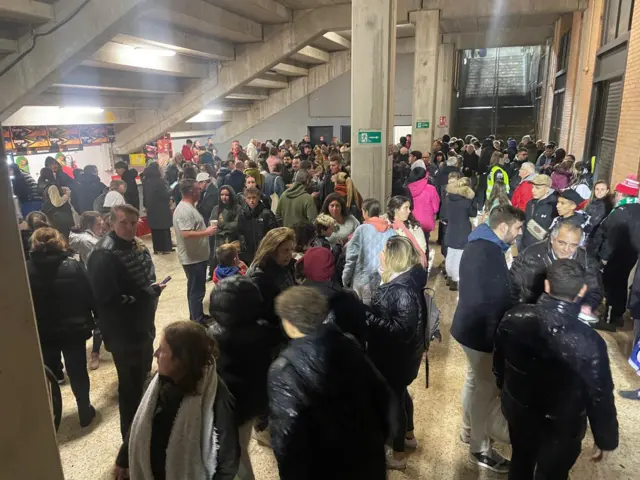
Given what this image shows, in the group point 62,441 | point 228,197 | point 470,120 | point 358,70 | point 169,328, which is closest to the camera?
point 169,328

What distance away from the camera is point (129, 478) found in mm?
2152

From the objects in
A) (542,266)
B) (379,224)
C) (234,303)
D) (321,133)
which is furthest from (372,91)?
(321,133)

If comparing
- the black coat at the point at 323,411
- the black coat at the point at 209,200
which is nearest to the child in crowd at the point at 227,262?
the black coat at the point at 323,411

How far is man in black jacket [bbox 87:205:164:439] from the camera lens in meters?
Result: 3.11

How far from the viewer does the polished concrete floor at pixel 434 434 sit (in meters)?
3.23

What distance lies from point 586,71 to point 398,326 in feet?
35.4

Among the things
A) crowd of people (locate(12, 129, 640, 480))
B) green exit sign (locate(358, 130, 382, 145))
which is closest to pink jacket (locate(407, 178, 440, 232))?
crowd of people (locate(12, 129, 640, 480))

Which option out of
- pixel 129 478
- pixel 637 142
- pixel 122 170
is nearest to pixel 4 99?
pixel 122 170

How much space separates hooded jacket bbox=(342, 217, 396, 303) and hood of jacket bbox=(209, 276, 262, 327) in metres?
1.88

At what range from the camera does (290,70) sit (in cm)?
1888

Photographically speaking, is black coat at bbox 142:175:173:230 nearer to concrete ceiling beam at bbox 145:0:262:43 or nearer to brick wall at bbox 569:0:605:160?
concrete ceiling beam at bbox 145:0:262:43

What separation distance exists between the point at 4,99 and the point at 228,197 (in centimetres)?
628

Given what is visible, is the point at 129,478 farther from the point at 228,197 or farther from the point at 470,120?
the point at 470,120

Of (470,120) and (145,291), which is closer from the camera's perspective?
(145,291)
